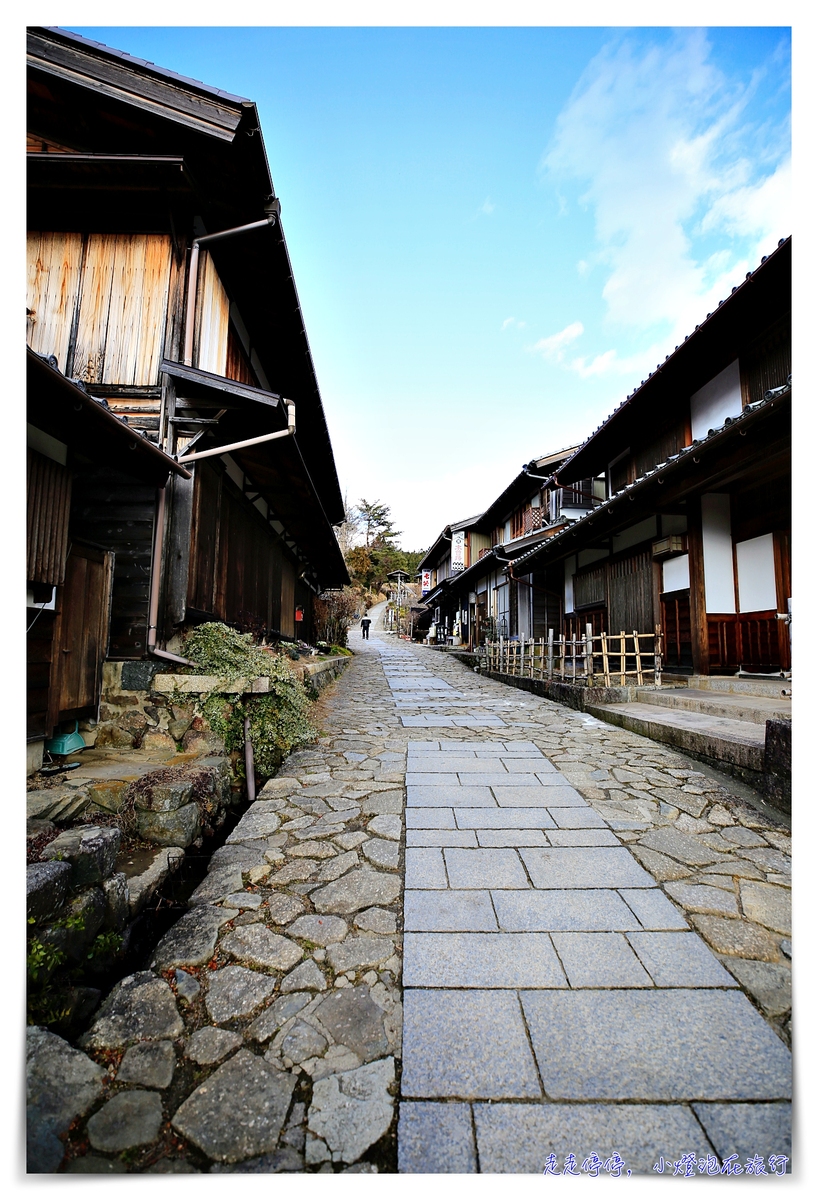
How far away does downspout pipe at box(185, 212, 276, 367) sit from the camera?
5695mm

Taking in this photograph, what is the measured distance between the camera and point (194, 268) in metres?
5.78

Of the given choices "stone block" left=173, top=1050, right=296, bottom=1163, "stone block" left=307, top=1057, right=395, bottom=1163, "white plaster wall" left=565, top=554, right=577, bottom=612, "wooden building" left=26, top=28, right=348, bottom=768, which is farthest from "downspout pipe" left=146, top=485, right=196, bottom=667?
"white plaster wall" left=565, top=554, right=577, bottom=612

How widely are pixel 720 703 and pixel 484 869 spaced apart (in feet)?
15.6

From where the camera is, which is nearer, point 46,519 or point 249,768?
point 46,519

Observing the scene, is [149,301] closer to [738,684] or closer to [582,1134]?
[582,1134]

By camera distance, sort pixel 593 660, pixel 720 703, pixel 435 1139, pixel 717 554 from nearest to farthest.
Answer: pixel 435 1139
pixel 720 703
pixel 717 554
pixel 593 660

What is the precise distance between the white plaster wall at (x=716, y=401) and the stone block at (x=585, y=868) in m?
6.73

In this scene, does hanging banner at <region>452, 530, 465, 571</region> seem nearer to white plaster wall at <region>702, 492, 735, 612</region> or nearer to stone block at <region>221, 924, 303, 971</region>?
→ white plaster wall at <region>702, 492, 735, 612</region>

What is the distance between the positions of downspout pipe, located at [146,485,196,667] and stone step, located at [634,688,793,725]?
242 inches

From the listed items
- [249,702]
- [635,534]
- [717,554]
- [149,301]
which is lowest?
[249,702]

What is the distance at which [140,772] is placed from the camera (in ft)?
12.2

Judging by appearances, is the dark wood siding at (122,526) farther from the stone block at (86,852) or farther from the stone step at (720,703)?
the stone step at (720,703)

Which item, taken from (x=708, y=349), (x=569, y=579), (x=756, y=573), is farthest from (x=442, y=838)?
(x=569, y=579)
